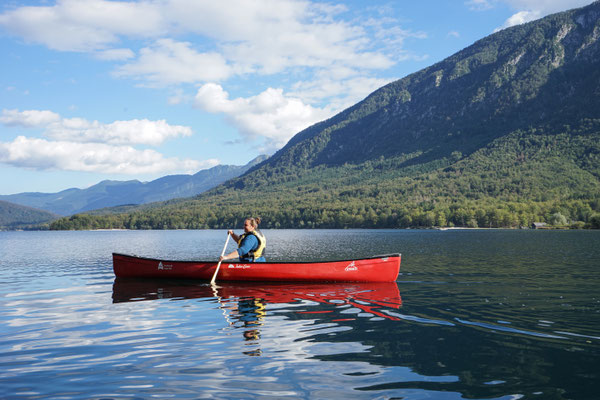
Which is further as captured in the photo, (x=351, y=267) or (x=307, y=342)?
(x=351, y=267)

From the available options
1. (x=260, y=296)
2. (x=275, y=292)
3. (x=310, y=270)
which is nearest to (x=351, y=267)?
(x=310, y=270)

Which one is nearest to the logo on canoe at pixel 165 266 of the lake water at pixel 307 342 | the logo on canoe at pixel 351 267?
the lake water at pixel 307 342

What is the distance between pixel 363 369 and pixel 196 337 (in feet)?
15.6

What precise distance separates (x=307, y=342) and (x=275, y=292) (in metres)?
8.89

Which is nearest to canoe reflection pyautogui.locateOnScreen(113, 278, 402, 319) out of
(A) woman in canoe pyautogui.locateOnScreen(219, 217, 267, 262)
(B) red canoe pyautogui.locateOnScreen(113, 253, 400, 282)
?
(B) red canoe pyautogui.locateOnScreen(113, 253, 400, 282)

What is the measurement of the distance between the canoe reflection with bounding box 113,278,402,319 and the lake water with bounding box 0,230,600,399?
0.10m

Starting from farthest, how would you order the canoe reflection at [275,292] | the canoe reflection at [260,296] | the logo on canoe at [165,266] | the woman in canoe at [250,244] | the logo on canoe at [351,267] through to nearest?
the logo on canoe at [165,266] < the logo on canoe at [351,267] < the woman in canoe at [250,244] < the canoe reflection at [275,292] < the canoe reflection at [260,296]

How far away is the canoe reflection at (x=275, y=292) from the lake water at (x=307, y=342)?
10 cm

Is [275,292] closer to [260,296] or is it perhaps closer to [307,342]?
[260,296]

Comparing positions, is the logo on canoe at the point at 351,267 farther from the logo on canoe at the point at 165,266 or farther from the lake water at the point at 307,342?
the logo on canoe at the point at 165,266

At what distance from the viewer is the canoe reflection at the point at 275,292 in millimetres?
17359

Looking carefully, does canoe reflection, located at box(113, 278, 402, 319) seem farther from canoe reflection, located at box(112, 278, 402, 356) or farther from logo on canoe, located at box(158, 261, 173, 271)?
logo on canoe, located at box(158, 261, 173, 271)

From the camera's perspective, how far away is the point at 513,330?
12.1 m

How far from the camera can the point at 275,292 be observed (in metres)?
20.1
